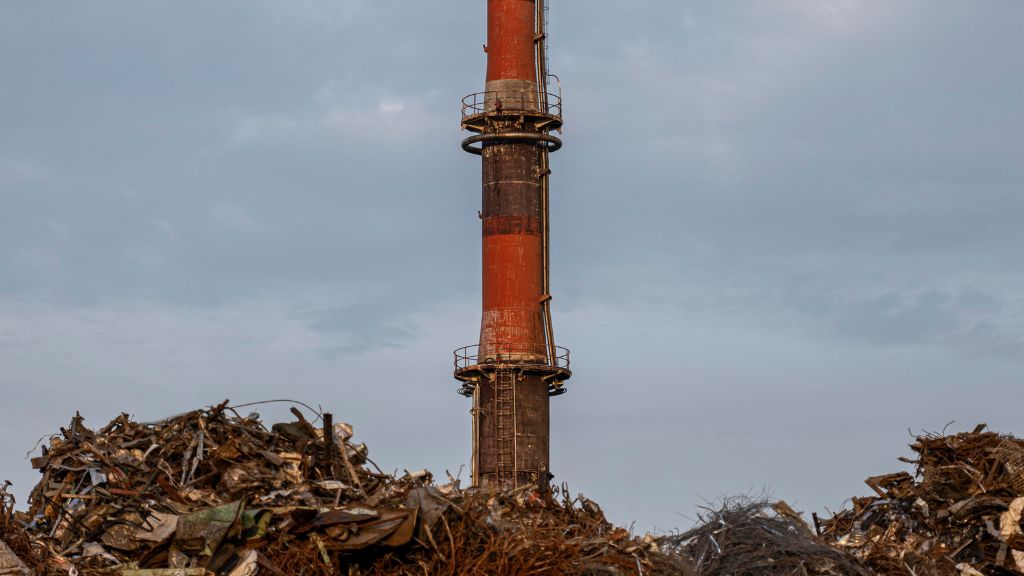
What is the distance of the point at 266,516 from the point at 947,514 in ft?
35.5

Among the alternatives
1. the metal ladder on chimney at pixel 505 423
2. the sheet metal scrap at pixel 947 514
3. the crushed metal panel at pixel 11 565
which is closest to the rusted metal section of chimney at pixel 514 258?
the metal ladder on chimney at pixel 505 423

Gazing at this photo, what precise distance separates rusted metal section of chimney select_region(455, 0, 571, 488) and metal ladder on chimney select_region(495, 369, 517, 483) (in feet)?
0.10

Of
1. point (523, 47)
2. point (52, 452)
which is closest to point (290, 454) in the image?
point (52, 452)

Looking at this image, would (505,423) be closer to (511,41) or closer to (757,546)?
(511,41)

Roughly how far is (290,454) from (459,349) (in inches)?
1174

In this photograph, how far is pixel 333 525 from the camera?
57.6 ft

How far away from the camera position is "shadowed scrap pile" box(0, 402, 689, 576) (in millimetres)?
17484

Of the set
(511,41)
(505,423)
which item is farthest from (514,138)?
(505,423)

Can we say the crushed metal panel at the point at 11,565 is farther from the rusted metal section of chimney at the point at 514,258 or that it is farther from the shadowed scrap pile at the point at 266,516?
the rusted metal section of chimney at the point at 514,258

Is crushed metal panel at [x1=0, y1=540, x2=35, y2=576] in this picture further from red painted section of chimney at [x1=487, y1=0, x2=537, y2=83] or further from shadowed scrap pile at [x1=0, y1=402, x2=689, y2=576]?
red painted section of chimney at [x1=487, y1=0, x2=537, y2=83]

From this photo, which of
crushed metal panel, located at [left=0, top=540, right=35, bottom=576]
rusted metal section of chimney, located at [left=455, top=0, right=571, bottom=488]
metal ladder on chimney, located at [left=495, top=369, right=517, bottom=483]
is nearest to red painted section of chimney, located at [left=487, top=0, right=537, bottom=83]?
rusted metal section of chimney, located at [left=455, top=0, right=571, bottom=488]

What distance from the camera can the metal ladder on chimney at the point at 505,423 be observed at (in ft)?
157

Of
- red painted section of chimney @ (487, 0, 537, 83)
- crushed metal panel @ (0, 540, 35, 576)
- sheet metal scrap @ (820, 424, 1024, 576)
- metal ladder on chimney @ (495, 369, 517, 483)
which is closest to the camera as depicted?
crushed metal panel @ (0, 540, 35, 576)

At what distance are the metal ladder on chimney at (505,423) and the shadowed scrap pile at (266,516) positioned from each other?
26.8 metres
